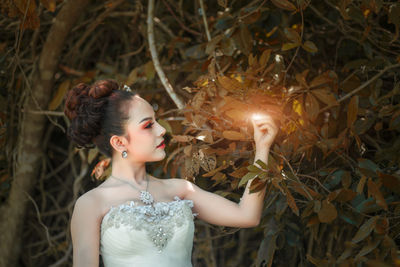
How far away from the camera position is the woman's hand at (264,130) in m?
1.55

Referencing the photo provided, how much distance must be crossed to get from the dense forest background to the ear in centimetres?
24

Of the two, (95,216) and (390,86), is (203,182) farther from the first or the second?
(390,86)

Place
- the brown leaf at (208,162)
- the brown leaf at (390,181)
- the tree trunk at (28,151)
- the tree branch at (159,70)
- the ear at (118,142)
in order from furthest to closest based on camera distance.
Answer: the tree trunk at (28,151), the tree branch at (159,70), the brown leaf at (208,162), the ear at (118,142), the brown leaf at (390,181)

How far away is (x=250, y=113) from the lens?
64.2 inches

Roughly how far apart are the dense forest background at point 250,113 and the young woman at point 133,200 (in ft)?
0.35

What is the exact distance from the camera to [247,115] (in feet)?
5.37

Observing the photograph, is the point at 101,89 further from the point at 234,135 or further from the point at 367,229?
the point at 367,229

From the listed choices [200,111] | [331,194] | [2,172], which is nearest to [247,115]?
[200,111]

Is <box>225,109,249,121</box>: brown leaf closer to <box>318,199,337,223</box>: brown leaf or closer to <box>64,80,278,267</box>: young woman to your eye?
<box>64,80,278,267</box>: young woman

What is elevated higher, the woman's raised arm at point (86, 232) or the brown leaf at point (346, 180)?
the brown leaf at point (346, 180)

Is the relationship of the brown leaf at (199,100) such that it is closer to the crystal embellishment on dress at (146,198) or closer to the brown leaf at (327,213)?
the crystal embellishment on dress at (146,198)

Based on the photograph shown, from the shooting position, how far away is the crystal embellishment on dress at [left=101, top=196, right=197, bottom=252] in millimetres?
1530

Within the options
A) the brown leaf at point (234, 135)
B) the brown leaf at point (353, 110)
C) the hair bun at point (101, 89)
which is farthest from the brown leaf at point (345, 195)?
the hair bun at point (101, 89)

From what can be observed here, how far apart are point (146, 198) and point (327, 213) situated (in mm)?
572
